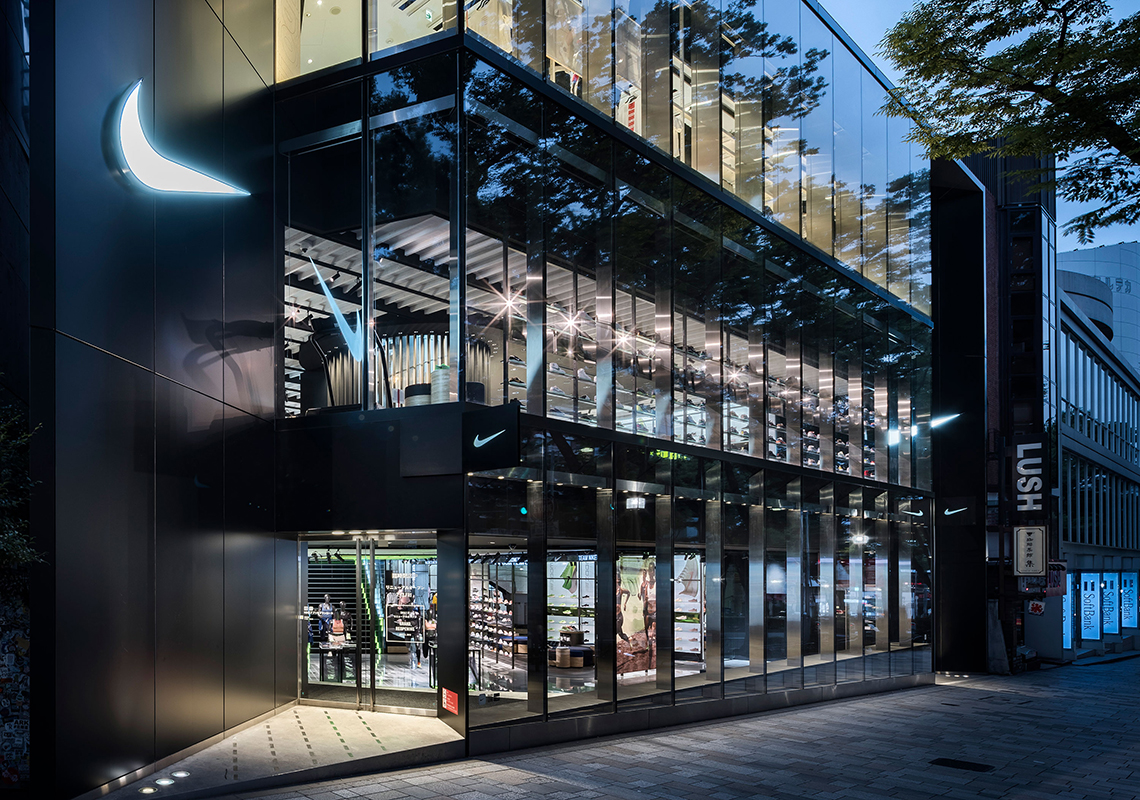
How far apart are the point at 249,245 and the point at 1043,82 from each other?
32.5ft

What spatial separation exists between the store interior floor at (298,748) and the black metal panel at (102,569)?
58 centimetres

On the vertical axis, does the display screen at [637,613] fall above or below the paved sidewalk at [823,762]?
above

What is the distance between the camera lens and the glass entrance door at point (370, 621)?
13438mm

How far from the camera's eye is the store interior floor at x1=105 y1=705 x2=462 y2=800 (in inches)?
367

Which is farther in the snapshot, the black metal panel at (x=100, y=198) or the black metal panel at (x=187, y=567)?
the black metal panel at (x=187, y=567)

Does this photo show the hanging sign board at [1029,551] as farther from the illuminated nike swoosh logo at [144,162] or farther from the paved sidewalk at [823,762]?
the illuminated nike swoosh logo at [144,162]

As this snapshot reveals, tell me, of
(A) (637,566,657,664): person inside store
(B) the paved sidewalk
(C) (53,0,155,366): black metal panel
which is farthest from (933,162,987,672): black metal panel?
(C) (53,0,155,366): black metal panel

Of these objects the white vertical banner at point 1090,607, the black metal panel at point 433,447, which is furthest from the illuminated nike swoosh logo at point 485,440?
the white vertical banner at point 1090,607

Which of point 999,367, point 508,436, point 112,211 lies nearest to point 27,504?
point 112,211

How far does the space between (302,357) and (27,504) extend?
4886 mm

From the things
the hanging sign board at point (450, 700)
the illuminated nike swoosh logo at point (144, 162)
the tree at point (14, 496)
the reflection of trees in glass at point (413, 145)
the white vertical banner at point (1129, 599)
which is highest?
the reflection of trees in glass at point (413, 145)

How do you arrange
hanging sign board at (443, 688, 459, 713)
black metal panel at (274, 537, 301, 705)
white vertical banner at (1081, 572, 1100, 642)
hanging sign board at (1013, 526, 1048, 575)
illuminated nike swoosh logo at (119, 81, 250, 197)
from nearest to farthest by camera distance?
illuminated nike swoosh logo at (119, 81, 250, 197) → hanging sign board at (443, 688, 459, 713) → black metal panel at (274, 537, 301, 705) → hanging sign board at (1013, 526, 1048, 575) → white vertical banner at (1081, 572, 1100, 642)

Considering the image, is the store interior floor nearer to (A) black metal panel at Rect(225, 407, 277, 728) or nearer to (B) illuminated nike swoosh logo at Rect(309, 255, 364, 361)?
(A) black metal panel at Rect(225, 407, 277, 728)

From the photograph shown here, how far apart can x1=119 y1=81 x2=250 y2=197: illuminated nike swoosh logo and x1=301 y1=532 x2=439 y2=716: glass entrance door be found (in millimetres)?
5537
